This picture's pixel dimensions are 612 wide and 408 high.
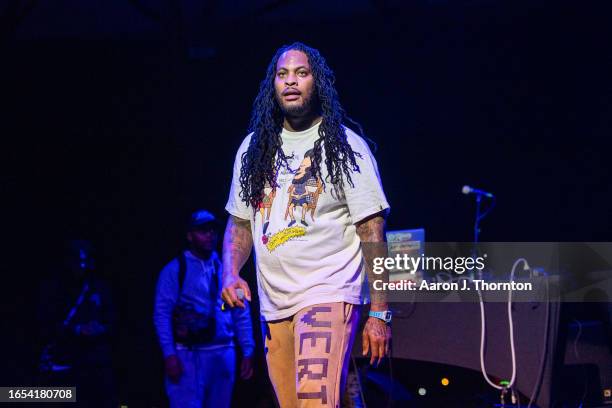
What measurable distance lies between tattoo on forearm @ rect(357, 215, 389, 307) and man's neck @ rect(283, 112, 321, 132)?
57 centimetres

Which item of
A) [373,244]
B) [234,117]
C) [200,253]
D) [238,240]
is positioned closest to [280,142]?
[238,240]

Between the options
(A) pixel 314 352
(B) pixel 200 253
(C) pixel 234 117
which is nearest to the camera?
(A) pixel 314 352

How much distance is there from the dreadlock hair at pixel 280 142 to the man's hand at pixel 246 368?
3430mm

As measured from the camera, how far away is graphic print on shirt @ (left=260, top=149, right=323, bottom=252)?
11.2 ft

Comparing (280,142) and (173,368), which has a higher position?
(280,142)

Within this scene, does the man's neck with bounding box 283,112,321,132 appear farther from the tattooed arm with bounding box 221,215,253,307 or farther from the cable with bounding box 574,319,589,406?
the cable with bounding box 574,319,589,406

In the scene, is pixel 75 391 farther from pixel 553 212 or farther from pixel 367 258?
pixel 553 212

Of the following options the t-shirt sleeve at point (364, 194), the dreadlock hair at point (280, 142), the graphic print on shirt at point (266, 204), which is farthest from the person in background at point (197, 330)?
the t-shirt sleeve at point (364, 194)

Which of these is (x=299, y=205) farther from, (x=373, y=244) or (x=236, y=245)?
(x=236, y=245)

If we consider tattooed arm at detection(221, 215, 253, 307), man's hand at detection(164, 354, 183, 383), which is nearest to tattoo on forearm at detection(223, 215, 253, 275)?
tattooed arm at detection(221, 215, 253, 307)

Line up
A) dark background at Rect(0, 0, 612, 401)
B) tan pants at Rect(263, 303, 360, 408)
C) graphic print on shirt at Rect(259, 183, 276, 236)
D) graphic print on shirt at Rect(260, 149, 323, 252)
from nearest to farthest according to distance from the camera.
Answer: tan pants at Rect(263, 303, 360, 408) < graphic print on shirt at Rect(260, 149, 323, 252) < graphic print on shirt at Rect(259, 183, 276, 236) < dark background at Rect(0, 0, 612, 401)

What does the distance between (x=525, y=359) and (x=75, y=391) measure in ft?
13.0

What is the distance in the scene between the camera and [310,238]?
134 inches

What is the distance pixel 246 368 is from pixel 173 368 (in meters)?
0.64
